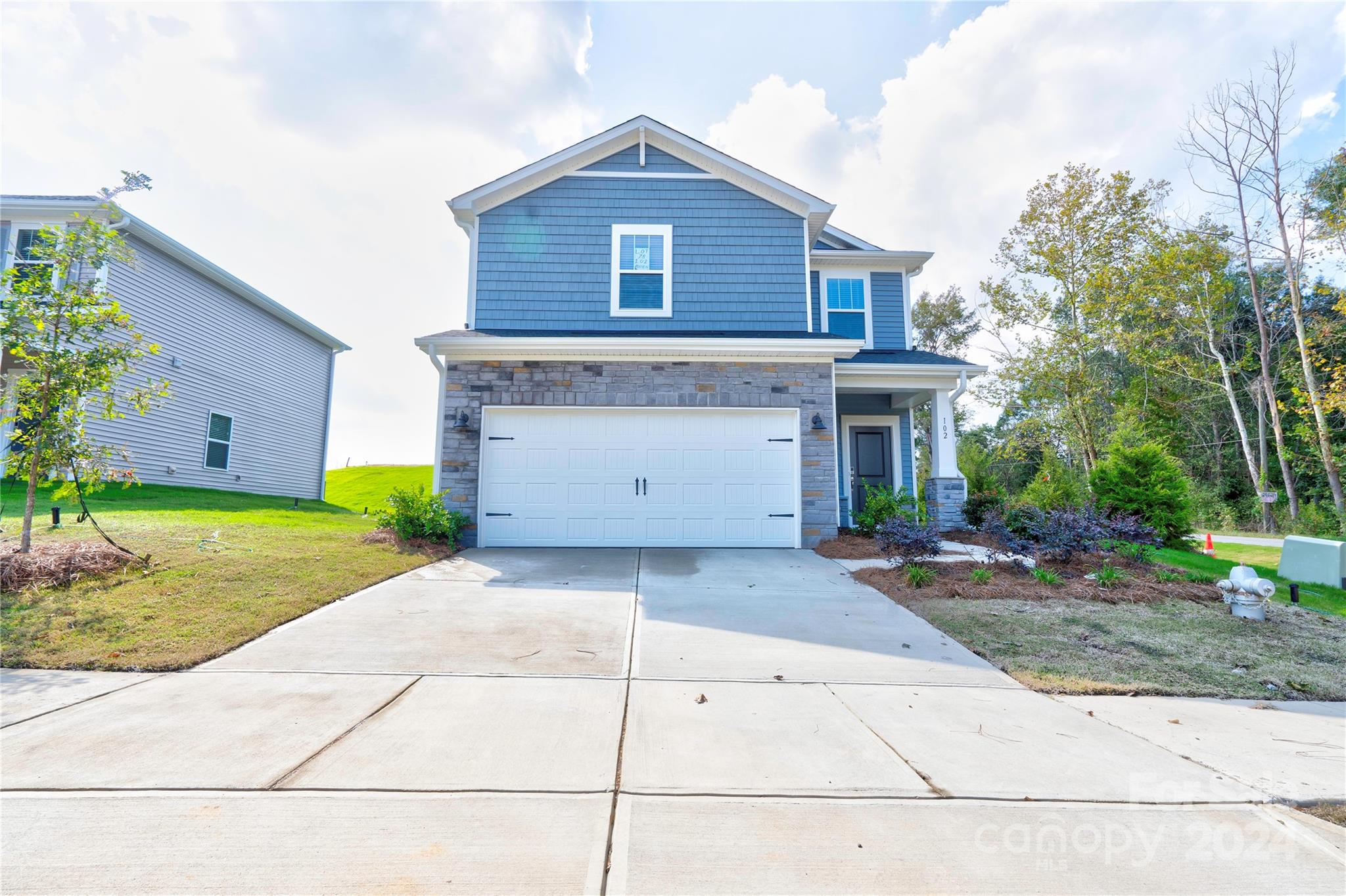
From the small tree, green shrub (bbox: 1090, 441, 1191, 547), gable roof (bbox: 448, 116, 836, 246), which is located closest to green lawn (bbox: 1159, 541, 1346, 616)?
green shrub (bbox: 1090, 441, 1191, 547)

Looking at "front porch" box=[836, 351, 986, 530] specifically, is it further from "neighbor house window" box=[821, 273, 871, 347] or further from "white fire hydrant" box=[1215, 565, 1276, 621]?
"white fire hydrant" box=[1215, 565, 1276, 621]

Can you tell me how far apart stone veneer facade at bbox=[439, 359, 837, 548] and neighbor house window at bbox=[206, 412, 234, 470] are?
8.62 meters

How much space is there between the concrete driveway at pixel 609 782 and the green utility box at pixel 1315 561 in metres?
6.47

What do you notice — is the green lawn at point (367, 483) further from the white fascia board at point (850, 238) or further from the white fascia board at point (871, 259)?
the white fascia board at point (850, 238)

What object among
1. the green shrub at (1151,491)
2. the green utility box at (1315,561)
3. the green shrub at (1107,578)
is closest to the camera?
the green shrub at (1107,578)

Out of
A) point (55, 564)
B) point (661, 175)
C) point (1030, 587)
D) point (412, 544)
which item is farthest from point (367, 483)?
point (1030, 587)

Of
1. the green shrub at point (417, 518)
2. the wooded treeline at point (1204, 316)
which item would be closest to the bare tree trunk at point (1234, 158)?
the wooded treeline at point (1204, 316)

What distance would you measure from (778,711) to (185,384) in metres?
14.9

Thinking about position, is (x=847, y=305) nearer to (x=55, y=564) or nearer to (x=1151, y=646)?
(x=1151, y=646)

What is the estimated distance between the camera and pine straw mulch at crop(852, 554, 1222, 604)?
5605 mm

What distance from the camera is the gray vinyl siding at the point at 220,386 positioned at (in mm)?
11516

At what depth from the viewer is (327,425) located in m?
17.5

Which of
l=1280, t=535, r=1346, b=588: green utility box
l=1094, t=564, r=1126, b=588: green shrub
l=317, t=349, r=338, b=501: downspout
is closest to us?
l=1094, t=564, r=1126, b=588: green shrub

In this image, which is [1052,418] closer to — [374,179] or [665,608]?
[665,608]
